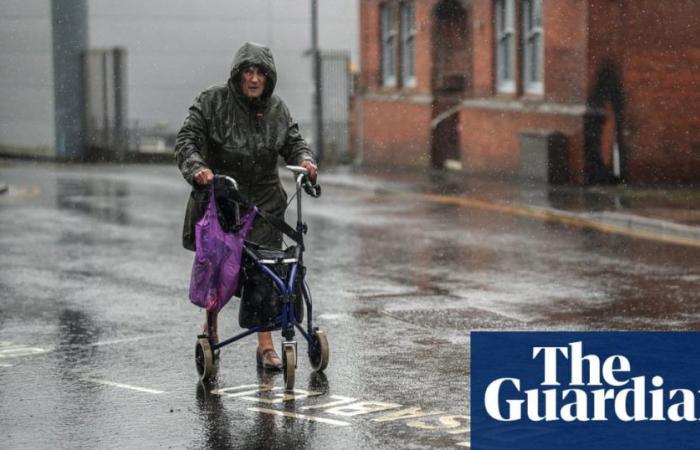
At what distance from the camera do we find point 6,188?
24953 millimetres

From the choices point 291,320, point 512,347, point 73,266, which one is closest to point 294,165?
point 291,320

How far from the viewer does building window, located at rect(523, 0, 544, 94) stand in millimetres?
27109

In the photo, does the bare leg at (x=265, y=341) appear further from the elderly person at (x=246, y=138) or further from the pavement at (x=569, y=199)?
the pavement at (x=569, y=199)

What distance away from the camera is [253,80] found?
29.5 feet

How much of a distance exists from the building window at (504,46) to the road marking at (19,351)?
62.7 ft

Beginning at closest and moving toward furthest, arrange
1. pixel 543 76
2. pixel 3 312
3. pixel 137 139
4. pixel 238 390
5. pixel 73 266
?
pixel 238 390
pixel 3 312
pixel 73 266
pixel 543 76
pixel 137 139

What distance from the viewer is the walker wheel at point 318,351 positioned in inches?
355

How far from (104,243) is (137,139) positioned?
21806mm

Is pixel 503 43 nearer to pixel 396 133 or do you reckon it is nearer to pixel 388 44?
pixel 396 133

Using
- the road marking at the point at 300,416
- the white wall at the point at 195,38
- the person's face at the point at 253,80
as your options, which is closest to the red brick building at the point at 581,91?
the white wall at the point at 195,38

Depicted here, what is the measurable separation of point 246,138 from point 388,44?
2558cm

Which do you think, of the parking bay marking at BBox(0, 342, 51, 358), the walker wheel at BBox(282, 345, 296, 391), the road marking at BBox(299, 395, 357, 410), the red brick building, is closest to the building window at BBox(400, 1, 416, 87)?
the red brick building

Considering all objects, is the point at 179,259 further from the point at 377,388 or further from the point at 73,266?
the point at 377,388

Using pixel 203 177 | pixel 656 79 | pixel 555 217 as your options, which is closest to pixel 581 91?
pixel 656 79
